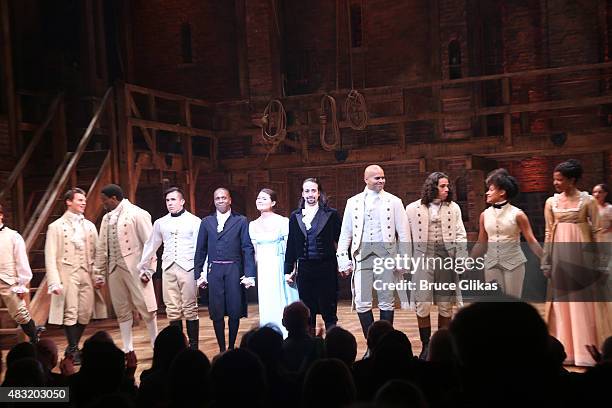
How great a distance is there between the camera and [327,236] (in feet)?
23.4

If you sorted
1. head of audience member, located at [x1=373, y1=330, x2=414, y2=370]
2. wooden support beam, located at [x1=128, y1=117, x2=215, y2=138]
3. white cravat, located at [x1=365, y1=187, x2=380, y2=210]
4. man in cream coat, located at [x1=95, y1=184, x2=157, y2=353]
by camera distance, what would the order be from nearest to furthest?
head of audience member, located at [x1=373, y1=330, x2=414, y2=370] → white cravat, located at [x1=365, y1=187, x2=380, y2=210] → man in cream coat, located at [x1=95, y1=184, x2=157, y2=353] → wooden support beam, located at [x1=128, y1=117, x2=215, y2=138]

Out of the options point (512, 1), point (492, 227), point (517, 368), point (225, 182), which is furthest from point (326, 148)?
point (517, 368)

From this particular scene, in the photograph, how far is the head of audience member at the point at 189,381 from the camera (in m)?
3.21

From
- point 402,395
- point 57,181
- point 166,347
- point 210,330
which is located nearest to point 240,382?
point 402,395

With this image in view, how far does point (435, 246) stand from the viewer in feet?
22.5

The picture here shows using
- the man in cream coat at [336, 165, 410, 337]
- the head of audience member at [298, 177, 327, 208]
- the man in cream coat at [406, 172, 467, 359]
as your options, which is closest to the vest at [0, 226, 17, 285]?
the head of audience member at [298, 177, 327, 208]

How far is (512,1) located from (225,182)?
19.6ft

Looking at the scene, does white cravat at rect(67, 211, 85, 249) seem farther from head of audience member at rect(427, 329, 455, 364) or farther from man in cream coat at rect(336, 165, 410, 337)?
head of audience member at rect(427, 329, 455, 364)

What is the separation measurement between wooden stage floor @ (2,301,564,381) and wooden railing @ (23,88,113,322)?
523mm

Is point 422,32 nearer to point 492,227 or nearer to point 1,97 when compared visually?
point 1,97

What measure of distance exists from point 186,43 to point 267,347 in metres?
12.7

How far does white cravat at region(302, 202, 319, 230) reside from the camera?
717cm

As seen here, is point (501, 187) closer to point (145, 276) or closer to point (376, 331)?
point (376, 331)

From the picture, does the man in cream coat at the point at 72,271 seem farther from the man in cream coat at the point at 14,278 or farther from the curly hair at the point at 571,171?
the curly hair at the point at 571,171
